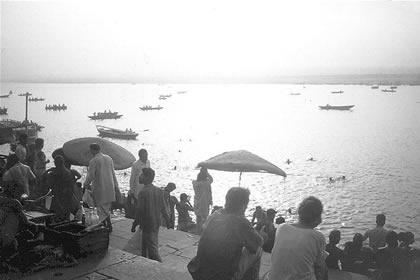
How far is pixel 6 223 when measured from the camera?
541 cm

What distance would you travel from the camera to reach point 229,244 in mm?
3629

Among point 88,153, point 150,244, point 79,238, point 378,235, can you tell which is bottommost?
point 378,235

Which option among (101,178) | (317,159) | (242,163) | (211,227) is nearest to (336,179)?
(317,159)

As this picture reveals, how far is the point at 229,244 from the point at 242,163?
5485 mm

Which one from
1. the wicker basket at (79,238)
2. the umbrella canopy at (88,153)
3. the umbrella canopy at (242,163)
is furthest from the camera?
the umbrella canopy at (88,153)

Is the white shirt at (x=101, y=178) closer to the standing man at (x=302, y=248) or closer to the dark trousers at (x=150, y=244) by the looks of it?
the dark trousers at (x=150, y=244)

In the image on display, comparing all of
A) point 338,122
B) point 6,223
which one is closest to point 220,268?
point 6,223

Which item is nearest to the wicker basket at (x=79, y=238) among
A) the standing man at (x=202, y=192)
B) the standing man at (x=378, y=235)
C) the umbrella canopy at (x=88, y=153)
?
the umbrella canopy at (x=88, y=153)

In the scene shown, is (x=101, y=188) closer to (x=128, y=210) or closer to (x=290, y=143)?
(x=128, y=210)

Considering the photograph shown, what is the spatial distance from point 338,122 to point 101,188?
88.3 metres

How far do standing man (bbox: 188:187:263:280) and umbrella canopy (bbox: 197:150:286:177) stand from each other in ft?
17.2

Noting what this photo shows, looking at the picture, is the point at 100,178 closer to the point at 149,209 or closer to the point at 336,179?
the point at 149,209

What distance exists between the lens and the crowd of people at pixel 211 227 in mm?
3488

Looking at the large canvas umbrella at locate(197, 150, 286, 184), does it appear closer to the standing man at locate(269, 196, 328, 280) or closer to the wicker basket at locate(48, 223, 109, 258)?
the wicker basket at locate(48, 223, 109, 258)
